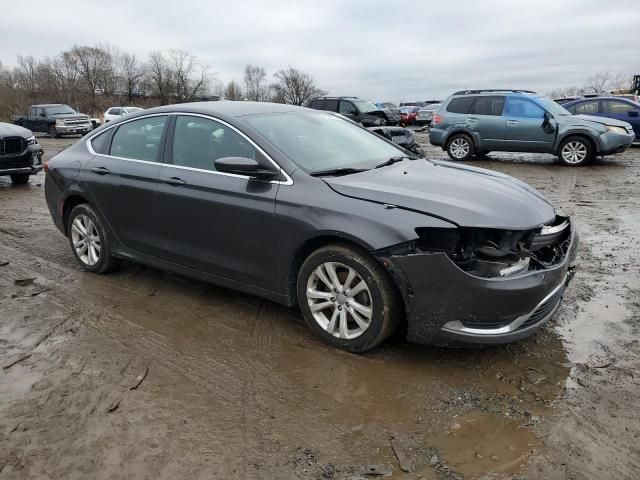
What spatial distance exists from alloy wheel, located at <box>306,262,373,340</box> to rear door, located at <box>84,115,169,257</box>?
162cm

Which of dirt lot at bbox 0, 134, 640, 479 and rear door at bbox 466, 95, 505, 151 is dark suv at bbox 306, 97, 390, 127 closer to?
rear door at bbox 466, 95, 505, 151

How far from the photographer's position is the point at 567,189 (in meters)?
9.85

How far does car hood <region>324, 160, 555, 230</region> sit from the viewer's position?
10.6 feet

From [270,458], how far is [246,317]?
172 cm

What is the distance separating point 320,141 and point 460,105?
36.5 feet

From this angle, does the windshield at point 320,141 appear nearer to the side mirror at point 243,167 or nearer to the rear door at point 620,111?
the side mirror at point 243,167

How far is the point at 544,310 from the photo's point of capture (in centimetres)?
337

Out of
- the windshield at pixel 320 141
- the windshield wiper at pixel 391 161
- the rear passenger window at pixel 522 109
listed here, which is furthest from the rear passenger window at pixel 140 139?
the rear passenger window at pixel 522 109

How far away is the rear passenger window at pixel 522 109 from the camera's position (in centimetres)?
1299

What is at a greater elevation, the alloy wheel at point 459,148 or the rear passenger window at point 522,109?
the rear passenger window at point 522,109

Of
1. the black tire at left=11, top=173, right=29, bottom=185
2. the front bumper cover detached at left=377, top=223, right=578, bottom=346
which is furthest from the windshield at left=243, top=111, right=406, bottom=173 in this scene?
the black tire at left=11, top=173, right=29, bottom=185

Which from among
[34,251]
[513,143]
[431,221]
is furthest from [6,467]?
[513,143]

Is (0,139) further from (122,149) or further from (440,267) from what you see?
(440,267)

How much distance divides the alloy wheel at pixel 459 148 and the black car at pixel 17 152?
33.2ft
